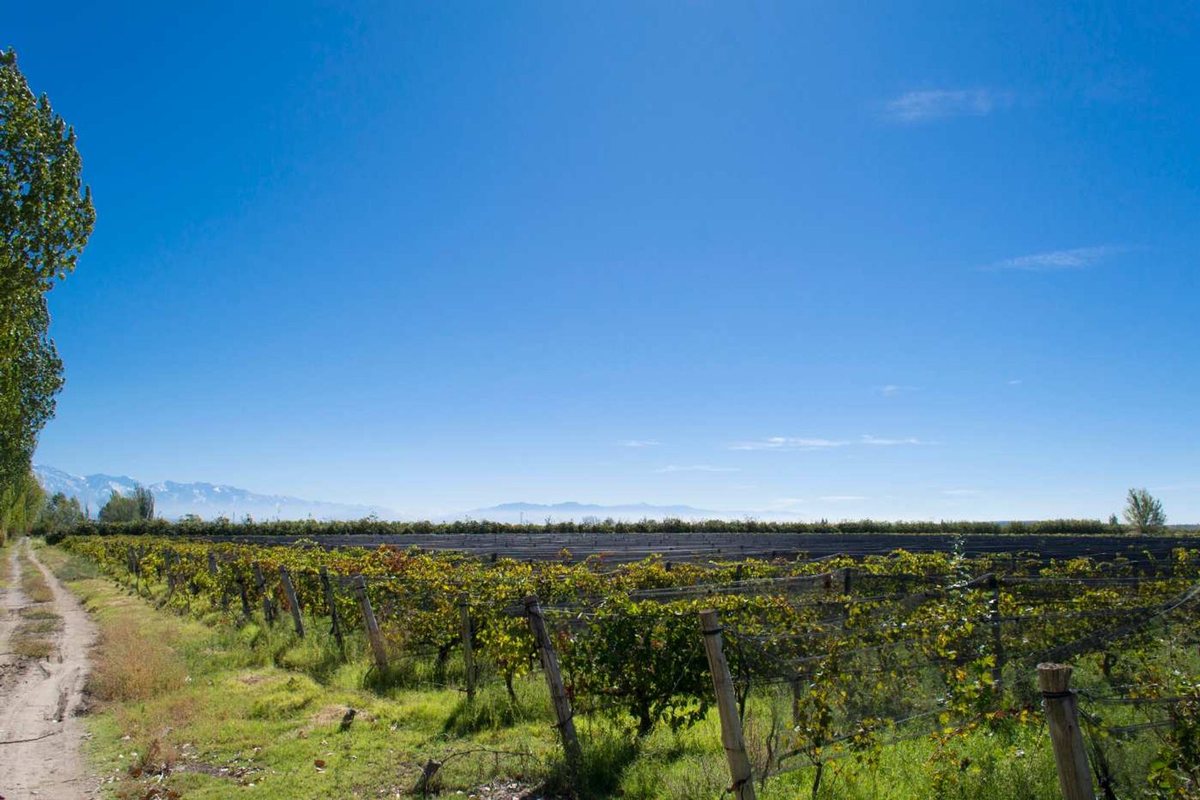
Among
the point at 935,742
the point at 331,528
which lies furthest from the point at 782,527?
the point at 935,742

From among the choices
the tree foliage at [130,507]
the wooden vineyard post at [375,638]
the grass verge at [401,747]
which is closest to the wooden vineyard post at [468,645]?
the grass verge at [401,747]

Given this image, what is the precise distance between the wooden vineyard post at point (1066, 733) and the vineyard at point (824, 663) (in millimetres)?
774

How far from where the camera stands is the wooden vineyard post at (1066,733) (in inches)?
→ 143

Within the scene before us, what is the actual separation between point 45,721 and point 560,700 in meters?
7.43

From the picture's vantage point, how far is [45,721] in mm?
9445

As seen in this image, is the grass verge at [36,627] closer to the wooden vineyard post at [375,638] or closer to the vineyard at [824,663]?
the vineyard at [824,663]

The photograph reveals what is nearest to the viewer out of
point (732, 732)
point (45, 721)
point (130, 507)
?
point (732, 732)

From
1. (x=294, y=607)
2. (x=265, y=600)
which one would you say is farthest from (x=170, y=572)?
(x=294, y=607)

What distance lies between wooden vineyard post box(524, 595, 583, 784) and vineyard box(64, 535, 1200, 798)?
2 cm

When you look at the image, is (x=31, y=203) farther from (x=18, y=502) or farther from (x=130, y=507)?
(x=130, y=507)

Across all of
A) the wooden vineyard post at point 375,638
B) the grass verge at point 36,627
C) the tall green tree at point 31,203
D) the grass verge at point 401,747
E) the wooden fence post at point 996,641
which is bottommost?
the grass verge at point 36,627

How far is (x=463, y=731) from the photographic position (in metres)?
8.40

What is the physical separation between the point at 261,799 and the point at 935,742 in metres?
5.87

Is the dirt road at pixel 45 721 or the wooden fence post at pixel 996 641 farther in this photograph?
the wooden fence post at pixel 996 641
